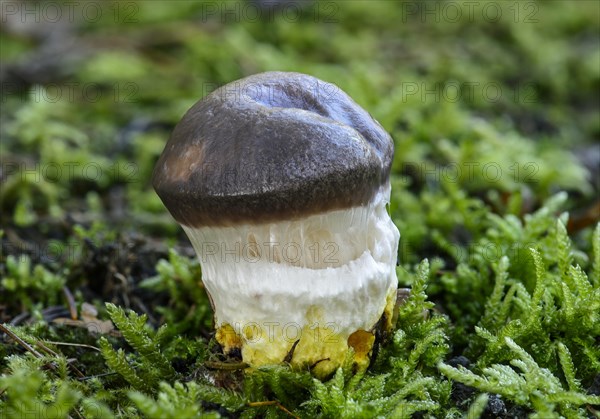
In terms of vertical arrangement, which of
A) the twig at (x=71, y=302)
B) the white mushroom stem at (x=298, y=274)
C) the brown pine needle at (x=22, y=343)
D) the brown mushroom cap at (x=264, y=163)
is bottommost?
the twig at (x=71, y=302)

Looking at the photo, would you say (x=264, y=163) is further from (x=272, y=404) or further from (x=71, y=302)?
(x=71, y=302)

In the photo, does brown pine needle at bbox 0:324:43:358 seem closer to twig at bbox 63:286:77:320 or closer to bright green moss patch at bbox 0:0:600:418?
bright green moss patch at bbox 0:0:600:418

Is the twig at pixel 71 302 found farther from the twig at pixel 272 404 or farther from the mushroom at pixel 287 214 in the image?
the twig at pixel 272 404

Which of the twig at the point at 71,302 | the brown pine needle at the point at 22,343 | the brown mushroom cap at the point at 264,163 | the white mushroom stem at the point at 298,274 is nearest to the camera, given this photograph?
the brown mushroom cap at the point at 264,163

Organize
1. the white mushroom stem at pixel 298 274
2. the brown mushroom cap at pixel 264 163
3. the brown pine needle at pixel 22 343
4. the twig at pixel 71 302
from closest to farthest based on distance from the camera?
the brown mushroom cap at pixel 264 163, the white mushroom stem at pixel 298 274, the brown pine needle at pixel 22 343, the twig at pixel 71 302

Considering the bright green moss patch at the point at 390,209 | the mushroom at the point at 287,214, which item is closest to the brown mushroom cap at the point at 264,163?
the mushroom at the point at 287,214

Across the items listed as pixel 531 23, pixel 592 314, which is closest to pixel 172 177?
pixel 592 314

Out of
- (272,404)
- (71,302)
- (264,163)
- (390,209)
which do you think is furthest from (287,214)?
(390,209)

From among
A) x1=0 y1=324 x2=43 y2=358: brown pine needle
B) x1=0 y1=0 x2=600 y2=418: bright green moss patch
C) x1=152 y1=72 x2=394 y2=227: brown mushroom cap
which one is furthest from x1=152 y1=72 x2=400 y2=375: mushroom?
x1=0 y1=324 x2=43 y2=358: brown pine needle

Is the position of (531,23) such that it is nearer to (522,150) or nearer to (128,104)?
(522,150)
